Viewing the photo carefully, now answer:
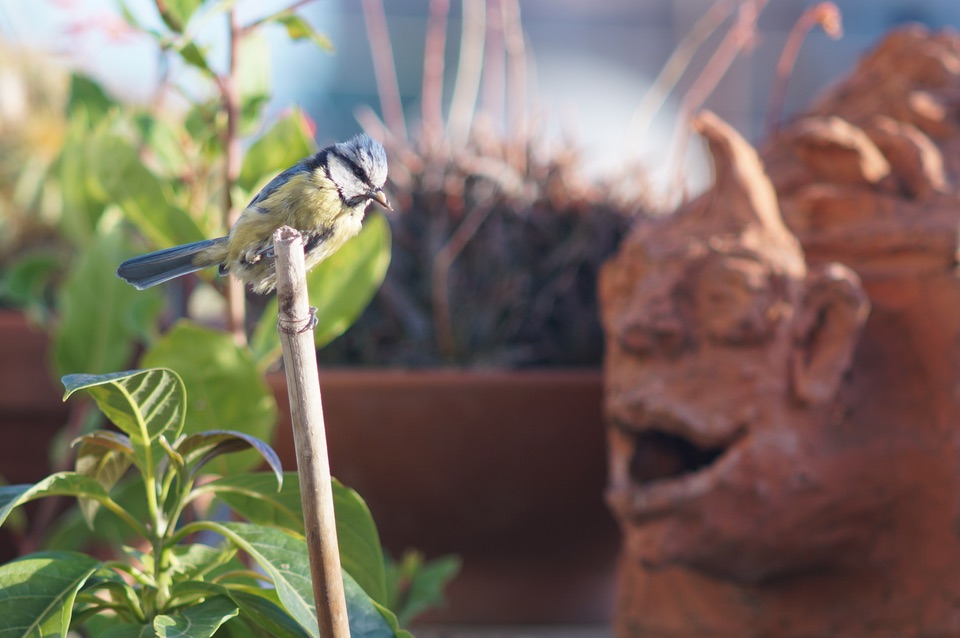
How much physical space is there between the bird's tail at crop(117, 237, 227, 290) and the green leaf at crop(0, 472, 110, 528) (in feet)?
0.47

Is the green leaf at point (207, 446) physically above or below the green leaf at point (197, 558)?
above

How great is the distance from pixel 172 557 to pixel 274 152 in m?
0.49

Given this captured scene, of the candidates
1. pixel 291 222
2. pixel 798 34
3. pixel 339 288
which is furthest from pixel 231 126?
pixel 798 34

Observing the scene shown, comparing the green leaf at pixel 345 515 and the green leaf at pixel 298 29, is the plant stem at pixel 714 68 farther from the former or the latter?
the green leaf at pixel 345 515

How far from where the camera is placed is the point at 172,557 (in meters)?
0.77

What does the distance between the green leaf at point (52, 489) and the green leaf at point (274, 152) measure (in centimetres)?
45

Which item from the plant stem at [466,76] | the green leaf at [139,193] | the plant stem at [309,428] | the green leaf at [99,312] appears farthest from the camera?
the plant stem at [466,76]

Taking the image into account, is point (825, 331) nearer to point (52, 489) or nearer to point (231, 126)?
point (231, 126)

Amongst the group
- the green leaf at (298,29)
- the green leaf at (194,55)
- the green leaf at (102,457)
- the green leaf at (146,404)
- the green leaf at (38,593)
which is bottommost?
the green leaf at (38,593)

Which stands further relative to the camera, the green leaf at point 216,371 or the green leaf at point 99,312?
the green leaf at point 99,312

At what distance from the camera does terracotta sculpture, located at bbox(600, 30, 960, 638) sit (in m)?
1.08

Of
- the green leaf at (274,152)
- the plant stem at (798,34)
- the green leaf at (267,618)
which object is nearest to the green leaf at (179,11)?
the green leaf at (274,152)

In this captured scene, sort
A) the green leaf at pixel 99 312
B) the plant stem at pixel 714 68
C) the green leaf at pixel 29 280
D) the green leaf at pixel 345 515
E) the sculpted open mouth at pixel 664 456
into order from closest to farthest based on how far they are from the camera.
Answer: the green leaf at pixel 345 515 < the sculpted open mouth at pixel 664 456 < the green leaf at pixel 99 312 < the green leaf at pixel 29 280 < the plant stem at pixel 714 68

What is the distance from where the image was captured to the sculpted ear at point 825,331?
108 centimetres
